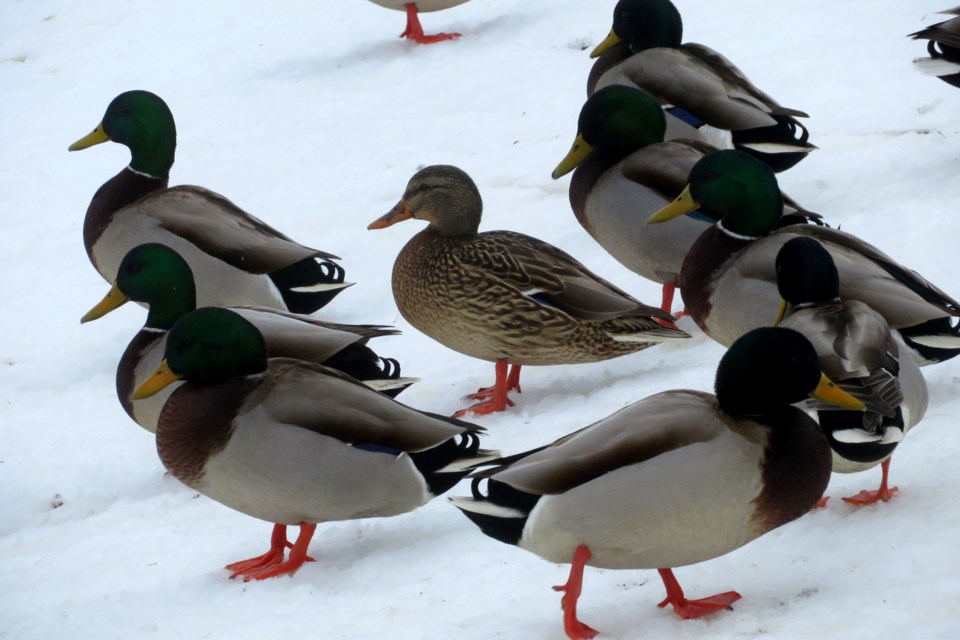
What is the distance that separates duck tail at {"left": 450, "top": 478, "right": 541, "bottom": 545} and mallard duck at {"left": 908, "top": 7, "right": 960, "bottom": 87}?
4.26m

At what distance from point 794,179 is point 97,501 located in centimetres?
395

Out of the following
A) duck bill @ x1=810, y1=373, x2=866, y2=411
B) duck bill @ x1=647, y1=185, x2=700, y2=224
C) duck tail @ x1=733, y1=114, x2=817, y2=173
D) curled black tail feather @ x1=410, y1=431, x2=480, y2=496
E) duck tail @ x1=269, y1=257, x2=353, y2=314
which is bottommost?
duck tail @ x1=269, y1=257, x2=353, y2=314

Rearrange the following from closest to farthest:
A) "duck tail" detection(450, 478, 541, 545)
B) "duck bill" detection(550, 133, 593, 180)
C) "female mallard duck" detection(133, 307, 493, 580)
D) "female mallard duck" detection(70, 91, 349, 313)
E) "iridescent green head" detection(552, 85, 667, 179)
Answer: "duck tail" detection(450, 478, 541, 545), "female mallard duck" detection(133, 307, 493, 580), "female mallard duck" detection(70, 91, 349, 313), "iridescent green head" detection(552, 85, 667, 179), "duck bill" detection(550, 133, 593, 180)

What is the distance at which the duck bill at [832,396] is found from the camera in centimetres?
380

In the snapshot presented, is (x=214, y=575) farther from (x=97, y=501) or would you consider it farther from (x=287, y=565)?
(x=97, y=501)

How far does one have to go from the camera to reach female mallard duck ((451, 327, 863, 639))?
11.8ft

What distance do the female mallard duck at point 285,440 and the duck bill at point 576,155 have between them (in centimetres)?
234

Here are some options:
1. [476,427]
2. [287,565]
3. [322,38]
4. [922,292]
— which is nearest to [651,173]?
[922,292]

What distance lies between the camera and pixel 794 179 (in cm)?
742

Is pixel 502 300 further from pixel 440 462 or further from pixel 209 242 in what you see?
pixel 209 242

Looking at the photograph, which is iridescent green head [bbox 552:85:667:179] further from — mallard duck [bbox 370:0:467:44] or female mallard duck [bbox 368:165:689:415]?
mallard duck [bbox 370:0:467:44]

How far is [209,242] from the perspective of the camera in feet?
20.9

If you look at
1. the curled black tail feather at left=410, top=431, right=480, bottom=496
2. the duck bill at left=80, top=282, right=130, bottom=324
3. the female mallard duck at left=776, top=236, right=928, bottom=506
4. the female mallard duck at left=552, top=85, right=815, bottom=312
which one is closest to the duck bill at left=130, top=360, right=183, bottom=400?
the curled black tail feather at left=410, top=431, right=480, bottom=496

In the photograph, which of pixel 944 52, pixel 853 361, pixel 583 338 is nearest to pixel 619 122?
pixel 583 338
